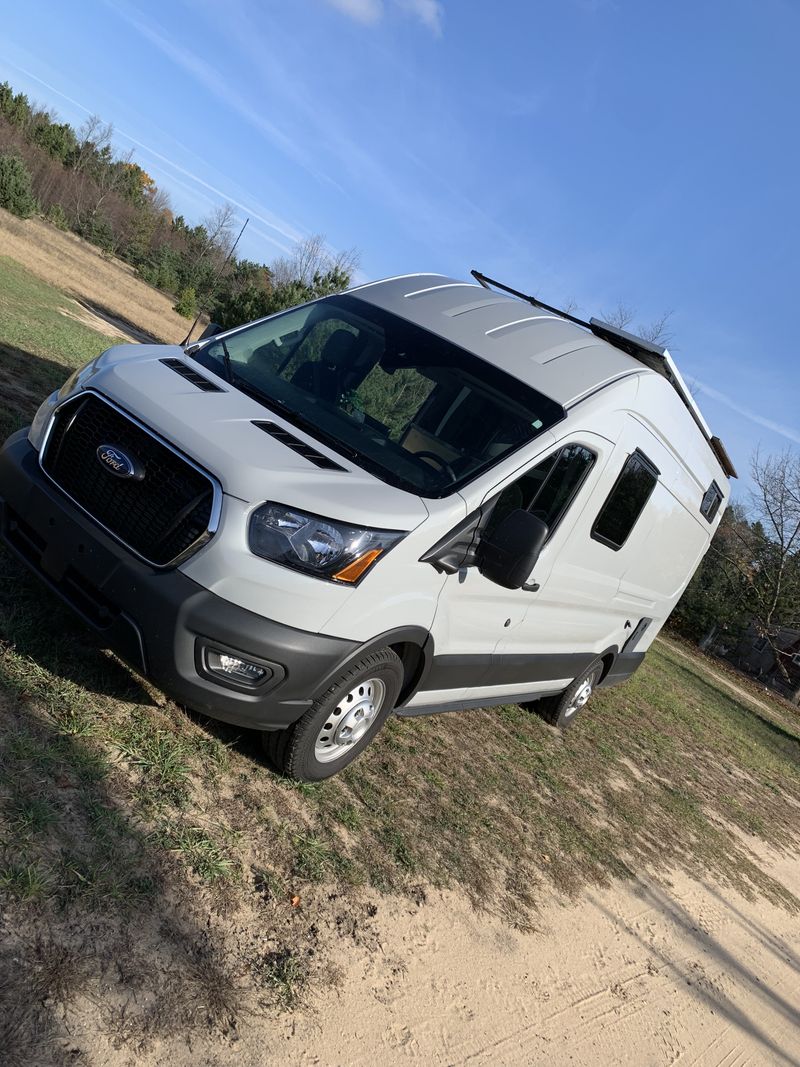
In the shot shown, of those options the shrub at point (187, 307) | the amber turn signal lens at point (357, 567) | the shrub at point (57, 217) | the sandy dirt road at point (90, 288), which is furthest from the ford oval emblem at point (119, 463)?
the shrub at point (57, 217)

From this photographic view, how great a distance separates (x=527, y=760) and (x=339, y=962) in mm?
3420

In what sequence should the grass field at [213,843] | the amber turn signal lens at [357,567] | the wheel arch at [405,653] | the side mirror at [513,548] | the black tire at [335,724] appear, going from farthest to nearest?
the side mirror at [513,548]
the black tire at [335,724]
the wheel arch at [405,653]
the amber turn signal lens at [357,567]
the grass field at [213,843]

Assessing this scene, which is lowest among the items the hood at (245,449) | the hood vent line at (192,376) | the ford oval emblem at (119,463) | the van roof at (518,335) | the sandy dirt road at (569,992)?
the sandy dirt road at (569,992)

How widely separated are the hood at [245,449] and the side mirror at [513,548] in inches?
18.4

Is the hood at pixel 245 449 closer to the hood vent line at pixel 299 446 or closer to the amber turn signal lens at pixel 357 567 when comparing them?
the hood vent line at pixel 299 446

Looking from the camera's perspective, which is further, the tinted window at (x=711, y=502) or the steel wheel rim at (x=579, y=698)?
the tinted window at (x=711, y=502)

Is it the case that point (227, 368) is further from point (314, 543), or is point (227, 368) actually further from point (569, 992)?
point (569, 992)

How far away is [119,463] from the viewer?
3.56m

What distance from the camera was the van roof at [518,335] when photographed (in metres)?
4.78

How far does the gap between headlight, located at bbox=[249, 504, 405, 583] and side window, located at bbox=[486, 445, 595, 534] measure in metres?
0.86

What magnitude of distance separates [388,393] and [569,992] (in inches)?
127

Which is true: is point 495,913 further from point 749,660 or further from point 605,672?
point 749,660

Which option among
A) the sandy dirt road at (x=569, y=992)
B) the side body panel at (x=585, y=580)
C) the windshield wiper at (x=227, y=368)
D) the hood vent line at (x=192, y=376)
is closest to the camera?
the sandy dirt road at (x=569, y=992)

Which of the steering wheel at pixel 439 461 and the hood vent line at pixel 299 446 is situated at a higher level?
the steering wheel at pixel 439 461
